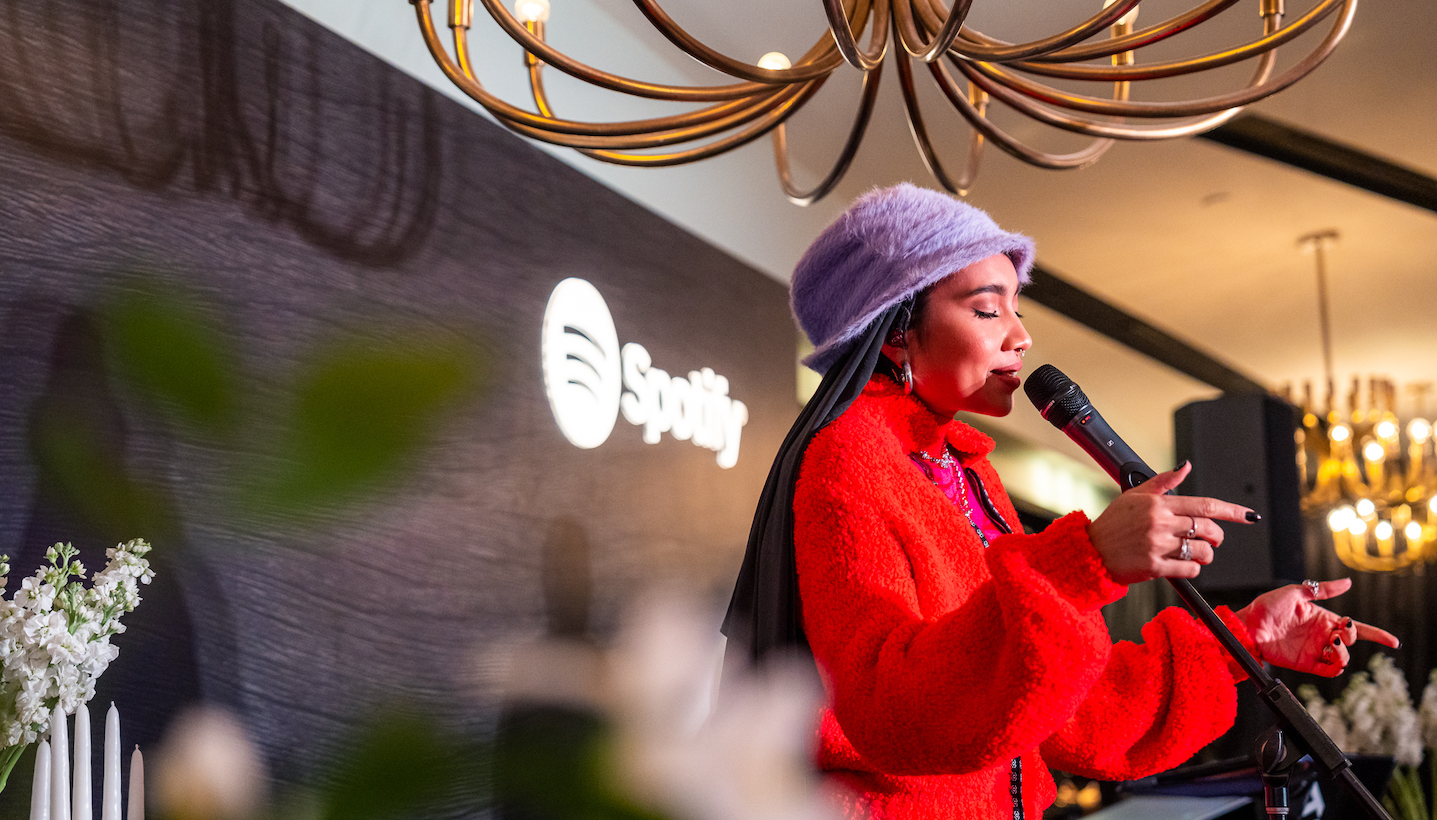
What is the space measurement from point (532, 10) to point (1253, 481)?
2.71 m

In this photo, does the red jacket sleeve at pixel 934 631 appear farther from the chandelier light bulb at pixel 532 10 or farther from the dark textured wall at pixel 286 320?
the chandelier light bulb at pixel 532 10

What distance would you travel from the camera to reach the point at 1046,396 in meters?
1.13

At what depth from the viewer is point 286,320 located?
201 cm

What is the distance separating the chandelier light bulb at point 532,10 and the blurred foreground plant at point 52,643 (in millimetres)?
856

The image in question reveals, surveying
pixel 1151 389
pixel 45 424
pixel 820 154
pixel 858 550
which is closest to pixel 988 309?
pixel 858 550

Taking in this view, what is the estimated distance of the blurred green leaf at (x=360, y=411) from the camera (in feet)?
0.78

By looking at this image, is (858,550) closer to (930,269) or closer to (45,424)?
(930,269)

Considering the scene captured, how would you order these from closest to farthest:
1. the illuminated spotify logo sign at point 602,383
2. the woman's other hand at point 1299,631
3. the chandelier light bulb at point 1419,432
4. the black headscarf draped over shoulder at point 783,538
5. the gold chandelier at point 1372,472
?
the black headscarf draped over shoulder at point 783,538, the woman's other hand at point 1299,631, the illuminated spotify logo sign at point 602,383, the gold chandelier at point 1372,472, the chandelier light bulb at point 1419,432

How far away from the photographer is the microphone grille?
43.4 inches

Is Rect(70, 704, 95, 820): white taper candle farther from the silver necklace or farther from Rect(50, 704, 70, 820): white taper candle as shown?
the silver necklace

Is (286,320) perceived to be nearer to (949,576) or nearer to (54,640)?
(54,640)

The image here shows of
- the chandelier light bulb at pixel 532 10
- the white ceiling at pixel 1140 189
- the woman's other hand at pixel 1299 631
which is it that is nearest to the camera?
the woman's other hand at pixel 1299 631

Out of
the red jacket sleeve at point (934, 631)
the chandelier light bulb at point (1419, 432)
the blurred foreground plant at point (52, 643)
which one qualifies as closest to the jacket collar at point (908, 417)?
the red jacket sleeve at point (934, 631)

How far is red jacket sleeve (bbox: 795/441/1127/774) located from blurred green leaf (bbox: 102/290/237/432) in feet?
2.55
